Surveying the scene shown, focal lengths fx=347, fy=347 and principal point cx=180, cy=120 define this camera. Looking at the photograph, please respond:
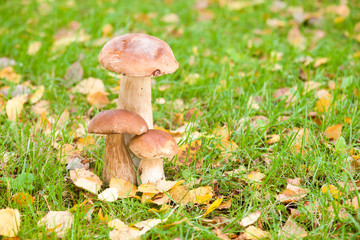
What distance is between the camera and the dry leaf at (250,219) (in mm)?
1899

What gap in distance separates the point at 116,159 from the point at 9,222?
2.33 ft

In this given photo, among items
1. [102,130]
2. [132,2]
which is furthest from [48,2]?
[102,130]

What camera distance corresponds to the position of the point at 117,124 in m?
1.99

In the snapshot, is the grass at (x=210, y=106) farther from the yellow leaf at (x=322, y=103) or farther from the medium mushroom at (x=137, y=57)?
the medium mushroom at (x=137, y=57)

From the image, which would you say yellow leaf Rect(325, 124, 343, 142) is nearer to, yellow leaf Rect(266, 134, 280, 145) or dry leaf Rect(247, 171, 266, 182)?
yellow leaf Rect(266, 134, 280, 145)

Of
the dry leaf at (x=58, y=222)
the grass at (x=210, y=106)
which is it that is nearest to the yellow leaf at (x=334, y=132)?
the grass at (x=210, y=106)

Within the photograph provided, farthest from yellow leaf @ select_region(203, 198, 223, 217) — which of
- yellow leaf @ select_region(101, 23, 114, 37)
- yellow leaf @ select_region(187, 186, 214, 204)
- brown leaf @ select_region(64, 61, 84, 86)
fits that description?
yellow leaf @ select_region(101, 23, 114, 37)

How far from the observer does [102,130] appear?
1.98 metres

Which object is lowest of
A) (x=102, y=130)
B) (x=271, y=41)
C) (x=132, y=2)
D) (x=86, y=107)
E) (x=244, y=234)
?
(x=244, y=234)

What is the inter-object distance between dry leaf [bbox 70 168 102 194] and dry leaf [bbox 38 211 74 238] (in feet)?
0.72

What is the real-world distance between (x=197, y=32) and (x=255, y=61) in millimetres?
1180

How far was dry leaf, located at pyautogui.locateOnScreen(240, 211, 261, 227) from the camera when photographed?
6.23ft

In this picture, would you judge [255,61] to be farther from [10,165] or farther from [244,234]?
[10,165]

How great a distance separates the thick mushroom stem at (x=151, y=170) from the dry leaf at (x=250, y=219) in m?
0.62
